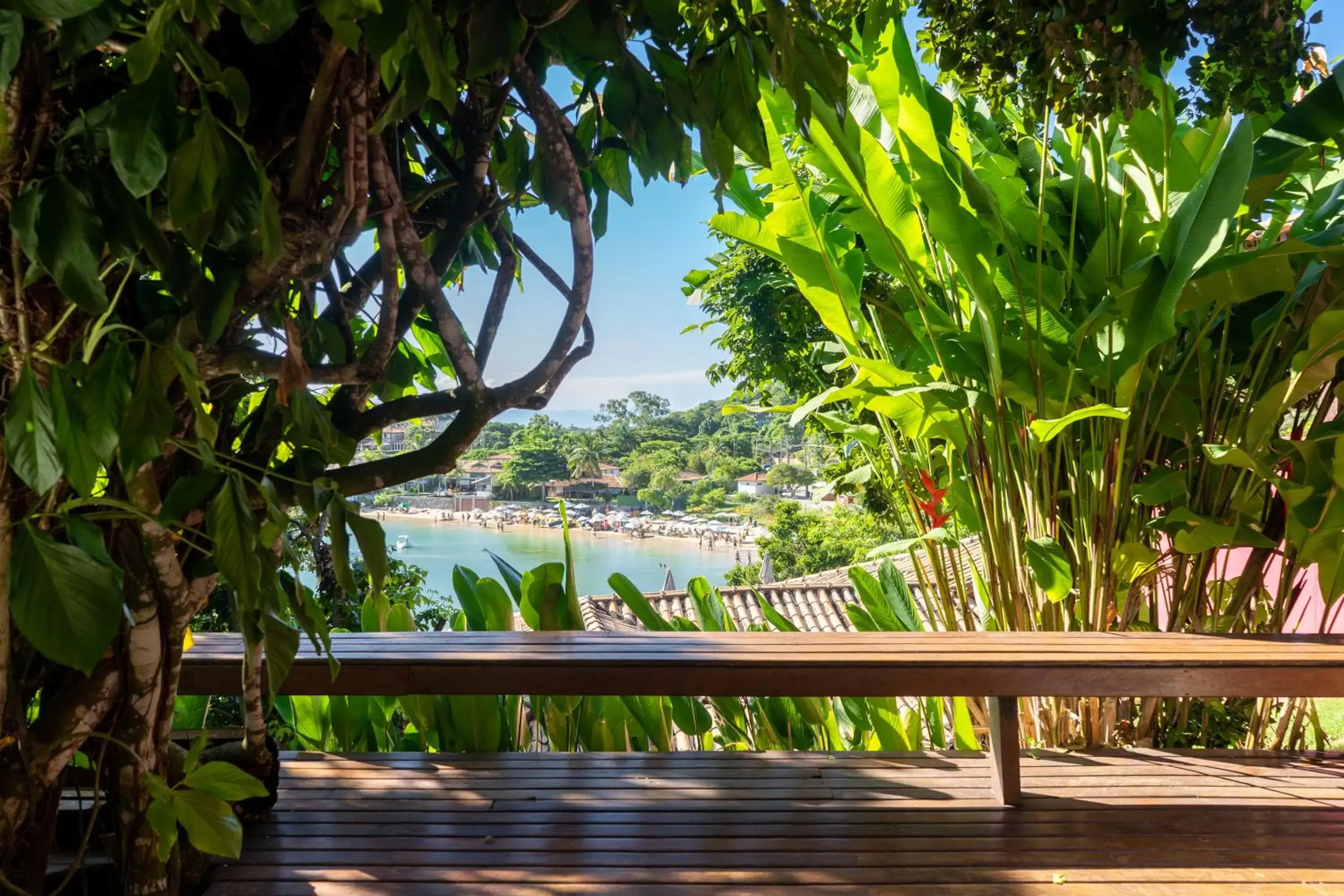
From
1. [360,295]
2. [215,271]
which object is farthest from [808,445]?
[215,271]

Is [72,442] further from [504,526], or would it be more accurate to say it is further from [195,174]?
[504,526]

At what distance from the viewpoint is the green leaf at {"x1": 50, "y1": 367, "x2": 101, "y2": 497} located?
0.78 metres

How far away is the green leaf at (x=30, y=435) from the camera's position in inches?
29.6

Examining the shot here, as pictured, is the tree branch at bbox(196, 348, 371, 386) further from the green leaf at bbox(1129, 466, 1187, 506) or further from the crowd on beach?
the green leaf at bbox(1129, 466, 1187, 506)

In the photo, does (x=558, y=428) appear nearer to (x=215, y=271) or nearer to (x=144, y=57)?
(x=215, y=271)

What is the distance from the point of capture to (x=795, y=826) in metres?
1.60

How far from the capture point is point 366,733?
2.09 meters

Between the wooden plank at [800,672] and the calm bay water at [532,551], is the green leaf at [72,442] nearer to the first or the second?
the calm bay water at [532,551]

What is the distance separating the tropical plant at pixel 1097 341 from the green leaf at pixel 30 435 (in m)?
1.39

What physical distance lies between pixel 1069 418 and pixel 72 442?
1611 mm

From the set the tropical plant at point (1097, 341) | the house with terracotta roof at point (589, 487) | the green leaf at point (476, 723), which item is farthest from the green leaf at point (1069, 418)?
the house with terracotta roof at point (589, 487)

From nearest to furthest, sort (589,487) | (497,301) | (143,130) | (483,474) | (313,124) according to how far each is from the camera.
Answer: (143,130), (313,124), (497,301), (483,474), (589,487)

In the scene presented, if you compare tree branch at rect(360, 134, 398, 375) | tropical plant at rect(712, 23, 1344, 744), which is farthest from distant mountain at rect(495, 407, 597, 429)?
tree branch at rect(360, 134, 398, 375)

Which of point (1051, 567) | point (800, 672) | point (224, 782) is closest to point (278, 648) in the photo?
point (224, 782)
